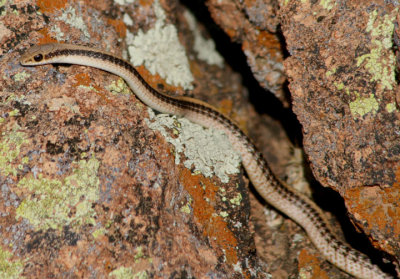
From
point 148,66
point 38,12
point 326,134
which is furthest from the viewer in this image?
point 148,66

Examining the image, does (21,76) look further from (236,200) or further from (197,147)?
(236,200)

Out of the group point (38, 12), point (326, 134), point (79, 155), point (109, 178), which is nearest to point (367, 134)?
point (326, 134)

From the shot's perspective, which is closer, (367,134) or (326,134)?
(367,134)

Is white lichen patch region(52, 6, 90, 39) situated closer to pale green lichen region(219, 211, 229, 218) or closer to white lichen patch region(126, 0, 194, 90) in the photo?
white lichen patch region(126, 0, 194, 90)

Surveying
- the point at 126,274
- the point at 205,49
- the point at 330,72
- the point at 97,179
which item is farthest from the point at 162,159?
the point at 205,49

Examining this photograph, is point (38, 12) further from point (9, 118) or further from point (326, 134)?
point (326, 134)

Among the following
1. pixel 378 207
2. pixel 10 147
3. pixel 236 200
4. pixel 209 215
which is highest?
pixel 378 207

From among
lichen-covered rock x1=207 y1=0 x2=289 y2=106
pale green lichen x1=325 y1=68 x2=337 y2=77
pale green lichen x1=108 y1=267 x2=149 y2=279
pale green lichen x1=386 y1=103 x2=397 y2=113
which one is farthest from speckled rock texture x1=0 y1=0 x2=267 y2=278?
pale green lichen x1=386 y1=103 x2=397 y2=113
